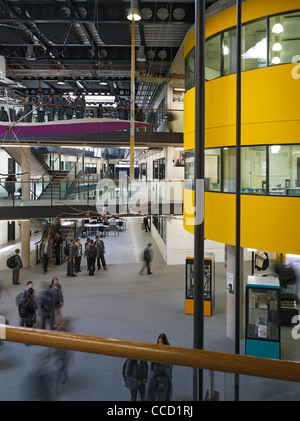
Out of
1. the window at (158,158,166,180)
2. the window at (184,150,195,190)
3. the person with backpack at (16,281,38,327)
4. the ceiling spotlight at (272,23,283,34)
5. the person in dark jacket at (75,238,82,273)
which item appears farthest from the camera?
the window at (158,158,166,180)

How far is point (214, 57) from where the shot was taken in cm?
1037

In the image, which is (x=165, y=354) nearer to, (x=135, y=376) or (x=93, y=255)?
(x=135, y=376)

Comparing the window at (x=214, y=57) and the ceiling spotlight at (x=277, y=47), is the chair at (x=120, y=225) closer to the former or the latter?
the window at (x=214, y=57)

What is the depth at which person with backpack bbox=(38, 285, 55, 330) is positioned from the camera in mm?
9523

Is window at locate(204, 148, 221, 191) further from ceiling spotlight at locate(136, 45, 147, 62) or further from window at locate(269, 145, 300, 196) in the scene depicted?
ceiling spotlight at locate(136, 45, 147, 62)

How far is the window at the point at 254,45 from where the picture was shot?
9039 mm

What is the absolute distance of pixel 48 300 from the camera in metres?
9.59

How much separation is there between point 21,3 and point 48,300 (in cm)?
1106

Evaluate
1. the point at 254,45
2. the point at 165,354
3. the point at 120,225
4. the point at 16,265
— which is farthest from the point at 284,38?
the point at 120,225

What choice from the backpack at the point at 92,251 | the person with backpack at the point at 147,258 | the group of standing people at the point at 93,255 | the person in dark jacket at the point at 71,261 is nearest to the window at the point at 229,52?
the person with backpack at the point at 147,258

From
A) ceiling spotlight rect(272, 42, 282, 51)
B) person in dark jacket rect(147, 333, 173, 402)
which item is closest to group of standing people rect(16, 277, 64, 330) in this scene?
person in dark jacket rect(147, 333, 173, 402)

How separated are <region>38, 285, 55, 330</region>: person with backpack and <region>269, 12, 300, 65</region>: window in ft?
27.5

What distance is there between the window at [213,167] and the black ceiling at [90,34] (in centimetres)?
588
